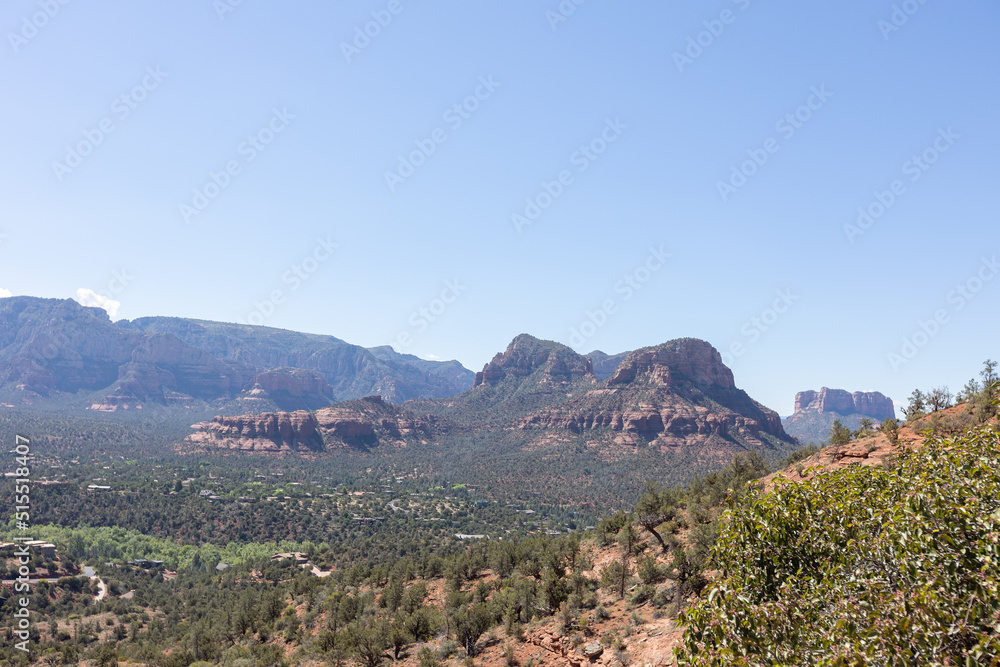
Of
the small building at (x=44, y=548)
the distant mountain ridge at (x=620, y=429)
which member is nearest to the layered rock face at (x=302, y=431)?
the distant mountain ridge at (x=620, y=429)

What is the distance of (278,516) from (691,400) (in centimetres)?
13152

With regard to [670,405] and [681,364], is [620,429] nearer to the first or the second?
[670,405]

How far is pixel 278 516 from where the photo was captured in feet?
272

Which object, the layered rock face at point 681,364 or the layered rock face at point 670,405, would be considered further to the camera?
the layered rock face at point 681,364

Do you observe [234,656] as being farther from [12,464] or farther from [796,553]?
[12,464]

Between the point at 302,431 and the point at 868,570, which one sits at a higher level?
the point at 868,570

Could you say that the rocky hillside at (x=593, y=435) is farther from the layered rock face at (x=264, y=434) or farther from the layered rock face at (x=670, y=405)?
the layered rock face at (x=264, y=434)

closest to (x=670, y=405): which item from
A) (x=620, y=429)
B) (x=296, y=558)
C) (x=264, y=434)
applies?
(x=620, y=429)

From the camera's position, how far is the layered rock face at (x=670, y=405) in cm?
14588

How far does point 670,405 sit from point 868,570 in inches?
6259

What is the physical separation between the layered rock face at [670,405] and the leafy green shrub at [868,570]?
143 m

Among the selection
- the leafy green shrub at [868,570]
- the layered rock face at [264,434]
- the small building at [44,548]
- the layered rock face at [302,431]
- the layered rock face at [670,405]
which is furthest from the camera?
the layered rock face at [302,431]

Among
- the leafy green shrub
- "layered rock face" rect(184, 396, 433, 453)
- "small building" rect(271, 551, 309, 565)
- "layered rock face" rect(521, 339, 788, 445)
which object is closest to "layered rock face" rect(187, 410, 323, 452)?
"layered rock face" rect(184, 396, 433, 453)

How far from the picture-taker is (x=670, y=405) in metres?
156
